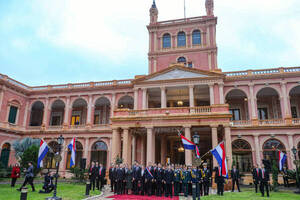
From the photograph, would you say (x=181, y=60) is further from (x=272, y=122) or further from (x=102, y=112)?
(x=272, y=122)

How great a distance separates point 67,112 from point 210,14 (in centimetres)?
2385

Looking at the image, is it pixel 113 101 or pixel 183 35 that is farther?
pixel 183 35

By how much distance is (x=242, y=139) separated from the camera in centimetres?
2539

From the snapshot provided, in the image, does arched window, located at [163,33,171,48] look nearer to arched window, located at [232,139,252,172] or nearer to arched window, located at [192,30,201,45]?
arched window, located at [192,30,201,45]

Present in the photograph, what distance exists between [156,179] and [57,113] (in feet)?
84.3

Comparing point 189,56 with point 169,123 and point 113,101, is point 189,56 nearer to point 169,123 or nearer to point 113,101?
point 113,101

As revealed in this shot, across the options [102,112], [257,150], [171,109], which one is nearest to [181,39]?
[171,109]

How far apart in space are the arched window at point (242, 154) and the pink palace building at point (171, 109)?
0.33 feet

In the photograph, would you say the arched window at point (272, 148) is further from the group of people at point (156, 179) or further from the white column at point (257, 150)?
the group of people at point (156, 179)

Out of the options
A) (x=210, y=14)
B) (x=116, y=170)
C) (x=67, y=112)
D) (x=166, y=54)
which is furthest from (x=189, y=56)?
(x=116, y=170)

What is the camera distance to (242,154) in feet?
84.6

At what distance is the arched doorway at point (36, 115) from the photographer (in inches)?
1373

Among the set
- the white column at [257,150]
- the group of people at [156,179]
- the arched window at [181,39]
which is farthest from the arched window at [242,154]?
the arched window at [181,39]

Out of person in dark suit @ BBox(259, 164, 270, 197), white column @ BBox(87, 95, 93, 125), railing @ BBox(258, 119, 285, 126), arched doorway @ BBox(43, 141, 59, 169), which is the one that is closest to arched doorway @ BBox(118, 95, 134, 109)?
white column @ BBox(87, 95, 93, 125)
